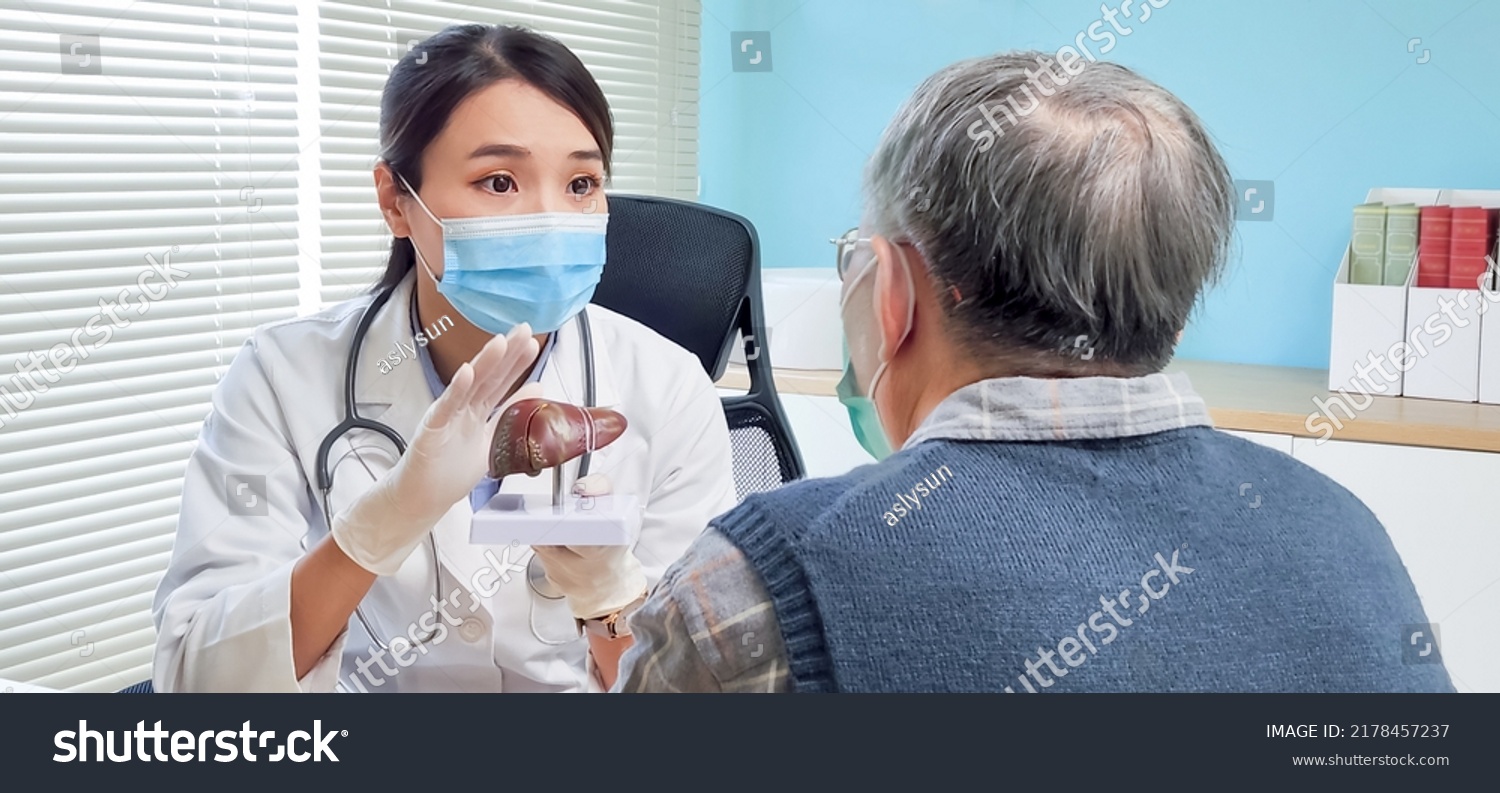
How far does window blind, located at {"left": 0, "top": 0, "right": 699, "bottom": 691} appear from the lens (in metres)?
1.73

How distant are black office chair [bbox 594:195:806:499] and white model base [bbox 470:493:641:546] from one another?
0.40m

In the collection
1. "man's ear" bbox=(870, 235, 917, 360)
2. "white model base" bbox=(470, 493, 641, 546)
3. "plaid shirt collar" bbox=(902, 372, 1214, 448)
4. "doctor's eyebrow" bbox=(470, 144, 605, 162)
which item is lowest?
"white model base" bbox=(470, 493, 641, 546)

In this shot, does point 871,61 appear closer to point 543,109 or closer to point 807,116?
point 807,116

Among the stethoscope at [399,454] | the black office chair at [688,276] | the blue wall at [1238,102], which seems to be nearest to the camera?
the stethoscope at [399,454]

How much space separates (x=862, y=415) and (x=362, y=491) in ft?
1.65

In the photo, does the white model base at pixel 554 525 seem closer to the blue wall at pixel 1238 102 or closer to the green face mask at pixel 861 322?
the green face mask at pixel 861 322

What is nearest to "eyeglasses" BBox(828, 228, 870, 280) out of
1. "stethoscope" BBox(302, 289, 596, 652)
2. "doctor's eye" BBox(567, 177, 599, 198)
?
"stethoscope" BBox(302, 289, 596, 652)

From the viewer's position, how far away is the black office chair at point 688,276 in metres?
1.49

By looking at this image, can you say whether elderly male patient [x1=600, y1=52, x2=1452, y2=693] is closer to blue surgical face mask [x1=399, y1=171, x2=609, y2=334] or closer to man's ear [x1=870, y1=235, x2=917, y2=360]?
man's ear [x1=870, y1=235, x2=917, y2=360]

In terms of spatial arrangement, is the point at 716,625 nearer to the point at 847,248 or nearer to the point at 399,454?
the point at 847,248

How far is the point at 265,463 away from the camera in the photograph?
1184 millimetres

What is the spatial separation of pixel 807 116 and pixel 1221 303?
93 centimetres

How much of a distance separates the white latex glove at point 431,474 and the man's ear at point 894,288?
0.39m

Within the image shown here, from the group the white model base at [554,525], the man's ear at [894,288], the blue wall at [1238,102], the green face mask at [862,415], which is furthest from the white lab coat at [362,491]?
the blue wall at [1238,102]
